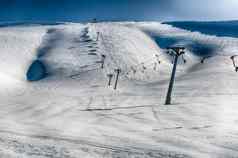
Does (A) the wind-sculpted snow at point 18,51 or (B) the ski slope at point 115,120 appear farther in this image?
(A) the wind-sculpted snow at point 18,51

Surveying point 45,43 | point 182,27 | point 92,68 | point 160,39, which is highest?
point 182,27

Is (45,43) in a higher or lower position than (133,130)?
higher

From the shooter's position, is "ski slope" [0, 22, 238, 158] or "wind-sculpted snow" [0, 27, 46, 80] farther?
"wind-sculpted snow" [0, 27, 46, 80]

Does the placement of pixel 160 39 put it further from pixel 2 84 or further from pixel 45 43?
pixel 2 84

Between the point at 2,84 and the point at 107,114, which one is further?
the point at 2,84

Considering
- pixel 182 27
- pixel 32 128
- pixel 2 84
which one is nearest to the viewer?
pixel 32 128

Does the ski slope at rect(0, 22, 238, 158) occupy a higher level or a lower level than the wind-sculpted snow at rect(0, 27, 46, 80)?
lower

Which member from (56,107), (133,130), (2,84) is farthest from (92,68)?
(133,130)

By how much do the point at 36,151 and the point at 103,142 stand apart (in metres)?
2.70

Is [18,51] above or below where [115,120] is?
above

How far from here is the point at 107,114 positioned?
21234mm

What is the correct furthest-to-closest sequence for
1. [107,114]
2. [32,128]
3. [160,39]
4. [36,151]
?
[160,39]
[107,114]
[32,128]
[36,151]

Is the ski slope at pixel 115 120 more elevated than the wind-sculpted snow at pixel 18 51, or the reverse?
the wind-sculpted snow at pixel 18 51

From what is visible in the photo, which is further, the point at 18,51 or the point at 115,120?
the point at 18,51
